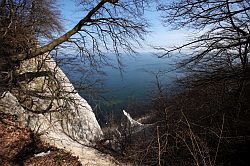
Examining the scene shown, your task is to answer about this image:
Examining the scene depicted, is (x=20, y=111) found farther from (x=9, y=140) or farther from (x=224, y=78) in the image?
(x=224, y=78)

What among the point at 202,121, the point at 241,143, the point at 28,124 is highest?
the point at 28,124

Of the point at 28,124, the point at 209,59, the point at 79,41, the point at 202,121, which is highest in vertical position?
the point at 79,41

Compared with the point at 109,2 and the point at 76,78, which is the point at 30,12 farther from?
the point at 109,2

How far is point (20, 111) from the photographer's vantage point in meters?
12.2

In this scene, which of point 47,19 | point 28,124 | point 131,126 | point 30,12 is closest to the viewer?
point 28,124

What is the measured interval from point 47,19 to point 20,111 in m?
5.58

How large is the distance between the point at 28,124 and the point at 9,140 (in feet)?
5.69

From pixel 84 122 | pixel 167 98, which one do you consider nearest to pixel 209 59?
pixel 167 98

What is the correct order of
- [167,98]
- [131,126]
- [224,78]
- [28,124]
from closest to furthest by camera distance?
[224,78] < [28,124] < [167,98] < [131,126]

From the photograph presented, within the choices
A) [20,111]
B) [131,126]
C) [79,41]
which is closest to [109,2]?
[79,41]

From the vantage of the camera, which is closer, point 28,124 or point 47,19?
point 28,124

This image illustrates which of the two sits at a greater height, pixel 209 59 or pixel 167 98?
pixel 209 59

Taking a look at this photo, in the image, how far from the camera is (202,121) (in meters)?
10.4

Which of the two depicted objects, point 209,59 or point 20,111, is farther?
point 20,111
